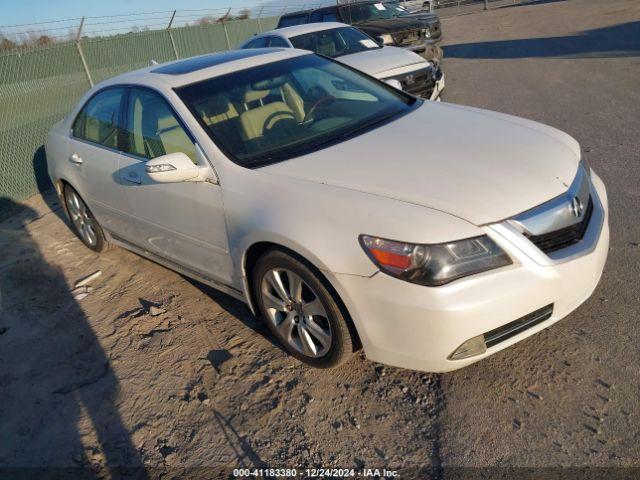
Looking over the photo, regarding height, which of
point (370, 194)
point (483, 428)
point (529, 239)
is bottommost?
point (483, 428)

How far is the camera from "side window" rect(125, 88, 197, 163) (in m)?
3.50

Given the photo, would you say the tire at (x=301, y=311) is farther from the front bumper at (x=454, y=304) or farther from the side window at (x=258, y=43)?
the side window at (x=258, y=43)

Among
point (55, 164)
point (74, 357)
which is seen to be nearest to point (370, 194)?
point (74, 357)

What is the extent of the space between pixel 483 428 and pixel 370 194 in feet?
4.03

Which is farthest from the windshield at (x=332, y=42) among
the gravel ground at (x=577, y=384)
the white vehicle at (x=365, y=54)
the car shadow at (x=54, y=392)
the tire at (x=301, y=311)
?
the tire at (x=301, y=311)

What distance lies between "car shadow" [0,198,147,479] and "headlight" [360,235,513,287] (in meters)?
1.63

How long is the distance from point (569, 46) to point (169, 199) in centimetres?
1268

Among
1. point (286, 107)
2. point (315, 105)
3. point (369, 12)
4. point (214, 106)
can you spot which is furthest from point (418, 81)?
point (369, 12)

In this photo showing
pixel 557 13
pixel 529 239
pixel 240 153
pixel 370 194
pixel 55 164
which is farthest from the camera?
pixel 557 13

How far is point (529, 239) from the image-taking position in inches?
98.9

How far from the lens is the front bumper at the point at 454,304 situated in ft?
7.91

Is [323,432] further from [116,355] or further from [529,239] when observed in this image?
[116,355]

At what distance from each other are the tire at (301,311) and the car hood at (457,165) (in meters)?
0.51

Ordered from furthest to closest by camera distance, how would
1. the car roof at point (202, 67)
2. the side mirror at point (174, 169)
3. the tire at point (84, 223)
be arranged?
the tire at point (84, 223) → the car roof at point (202, 67) → the side mirror at point (174, 169)
